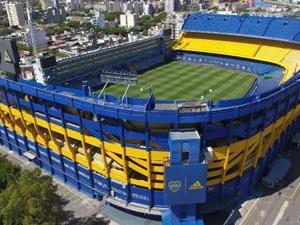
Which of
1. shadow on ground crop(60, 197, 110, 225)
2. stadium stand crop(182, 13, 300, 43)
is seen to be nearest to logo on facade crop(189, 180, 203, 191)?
shadow on ground crop(60, 197, 110, 225)

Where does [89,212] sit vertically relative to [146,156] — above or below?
below

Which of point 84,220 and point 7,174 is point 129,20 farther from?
point 84,220

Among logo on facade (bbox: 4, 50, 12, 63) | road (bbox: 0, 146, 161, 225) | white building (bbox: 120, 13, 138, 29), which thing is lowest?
road (bbox: 0, 146, 161, 225)

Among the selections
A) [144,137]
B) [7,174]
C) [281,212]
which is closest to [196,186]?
[144,137]

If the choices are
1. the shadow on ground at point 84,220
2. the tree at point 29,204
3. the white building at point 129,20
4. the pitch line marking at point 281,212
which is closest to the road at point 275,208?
the pitch line marking at point 281,212

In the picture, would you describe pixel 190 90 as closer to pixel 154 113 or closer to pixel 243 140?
pixel 243 140

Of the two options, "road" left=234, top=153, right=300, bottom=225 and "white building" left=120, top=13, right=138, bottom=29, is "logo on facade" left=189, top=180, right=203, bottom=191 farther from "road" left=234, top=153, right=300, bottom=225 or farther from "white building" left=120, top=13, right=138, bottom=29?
"white building" left=120, top=13, right=138, bottom=29
